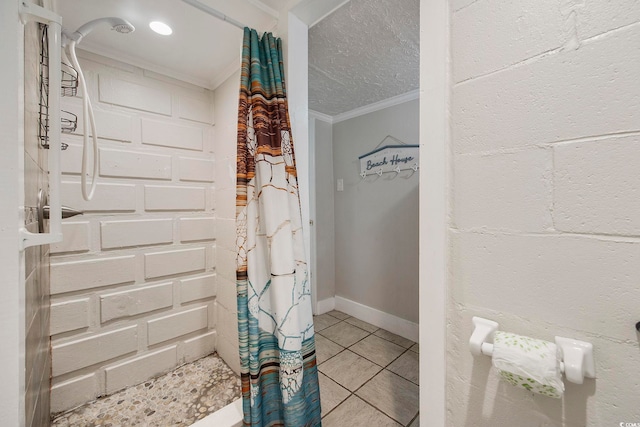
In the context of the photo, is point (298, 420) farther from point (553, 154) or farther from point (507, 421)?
point (553, 154)

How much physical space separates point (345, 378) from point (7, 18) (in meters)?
2.02

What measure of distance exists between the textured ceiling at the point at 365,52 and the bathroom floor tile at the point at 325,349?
2.13 metres

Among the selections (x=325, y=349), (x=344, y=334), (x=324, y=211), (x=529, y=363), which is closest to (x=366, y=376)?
(x=325, y=349)

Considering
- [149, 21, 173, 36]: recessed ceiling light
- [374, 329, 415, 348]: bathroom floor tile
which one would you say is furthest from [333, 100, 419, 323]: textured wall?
[149, 21, 173, 36]: recessed ceiling light

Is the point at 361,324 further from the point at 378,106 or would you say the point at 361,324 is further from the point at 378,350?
the point at 378,106

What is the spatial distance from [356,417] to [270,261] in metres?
1.05

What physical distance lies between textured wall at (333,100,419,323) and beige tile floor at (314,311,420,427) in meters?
0.34

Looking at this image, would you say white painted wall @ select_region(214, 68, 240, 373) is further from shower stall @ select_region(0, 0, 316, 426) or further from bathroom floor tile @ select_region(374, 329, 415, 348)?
bathroom floor tile @ select_region(374, 329, 415, 348)

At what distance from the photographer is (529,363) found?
479mm

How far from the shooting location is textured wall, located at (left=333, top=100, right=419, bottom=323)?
2123mm

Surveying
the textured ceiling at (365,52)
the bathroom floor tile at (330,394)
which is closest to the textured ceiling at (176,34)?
the textured ceiling at (365,52)

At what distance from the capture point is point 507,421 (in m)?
0.58

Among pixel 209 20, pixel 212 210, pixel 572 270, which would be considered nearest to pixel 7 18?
pixel 209 20

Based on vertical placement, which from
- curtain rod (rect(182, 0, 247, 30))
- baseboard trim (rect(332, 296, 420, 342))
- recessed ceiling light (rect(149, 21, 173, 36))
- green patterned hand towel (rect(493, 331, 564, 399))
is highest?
recessed ceiling light (rect(149, 21, 173, 36))
